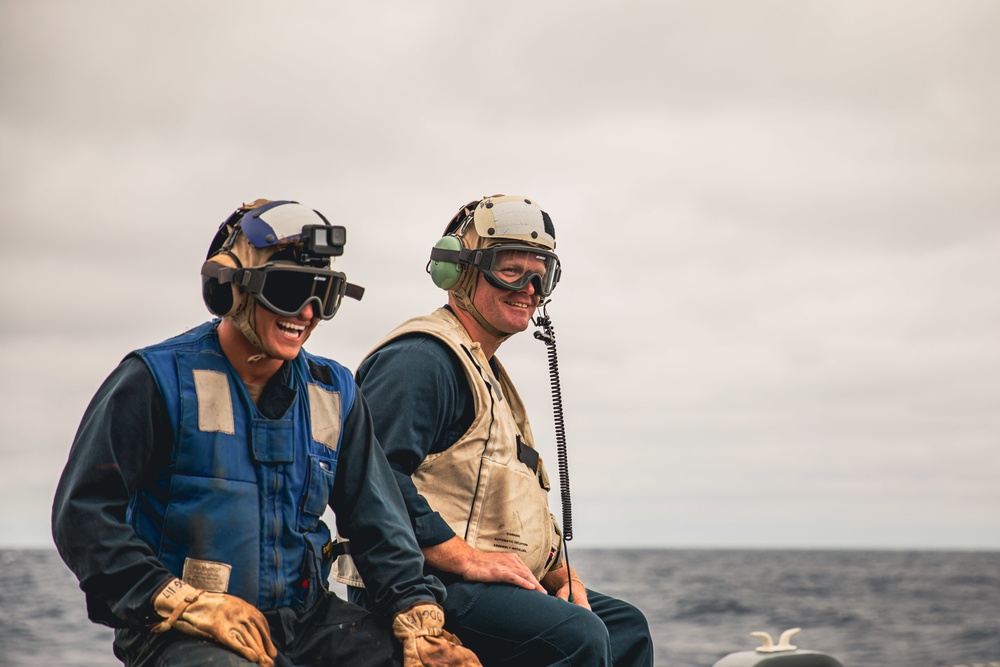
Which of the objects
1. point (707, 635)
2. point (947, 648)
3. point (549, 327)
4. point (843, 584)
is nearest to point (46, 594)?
point (707, 635)

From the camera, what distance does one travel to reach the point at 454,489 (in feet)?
15.8

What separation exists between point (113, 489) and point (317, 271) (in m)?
0.91

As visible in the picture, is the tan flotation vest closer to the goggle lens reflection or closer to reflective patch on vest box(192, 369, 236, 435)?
the goggle lens reflection

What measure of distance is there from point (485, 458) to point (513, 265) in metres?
0.89

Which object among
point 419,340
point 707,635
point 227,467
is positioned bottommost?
point 707,635

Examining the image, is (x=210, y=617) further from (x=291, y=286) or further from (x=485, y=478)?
(x=485, y=478)

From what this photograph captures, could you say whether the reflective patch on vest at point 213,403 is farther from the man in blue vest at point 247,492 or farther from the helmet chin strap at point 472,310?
the helmet chin strap at point 472,310

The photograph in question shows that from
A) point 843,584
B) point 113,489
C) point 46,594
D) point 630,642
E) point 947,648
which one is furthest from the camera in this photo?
point 843,584

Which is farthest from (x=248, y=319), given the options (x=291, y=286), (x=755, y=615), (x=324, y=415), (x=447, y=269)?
(x=755, y=615)

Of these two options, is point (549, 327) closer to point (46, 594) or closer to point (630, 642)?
point (630, 642)

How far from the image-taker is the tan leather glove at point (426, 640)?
4.00 meters

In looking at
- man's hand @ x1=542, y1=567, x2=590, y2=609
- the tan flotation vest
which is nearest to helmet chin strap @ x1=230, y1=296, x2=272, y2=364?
the tan flotation vest

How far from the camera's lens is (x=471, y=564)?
4.68 metres

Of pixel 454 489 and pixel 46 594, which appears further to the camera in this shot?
pixel 46 594
